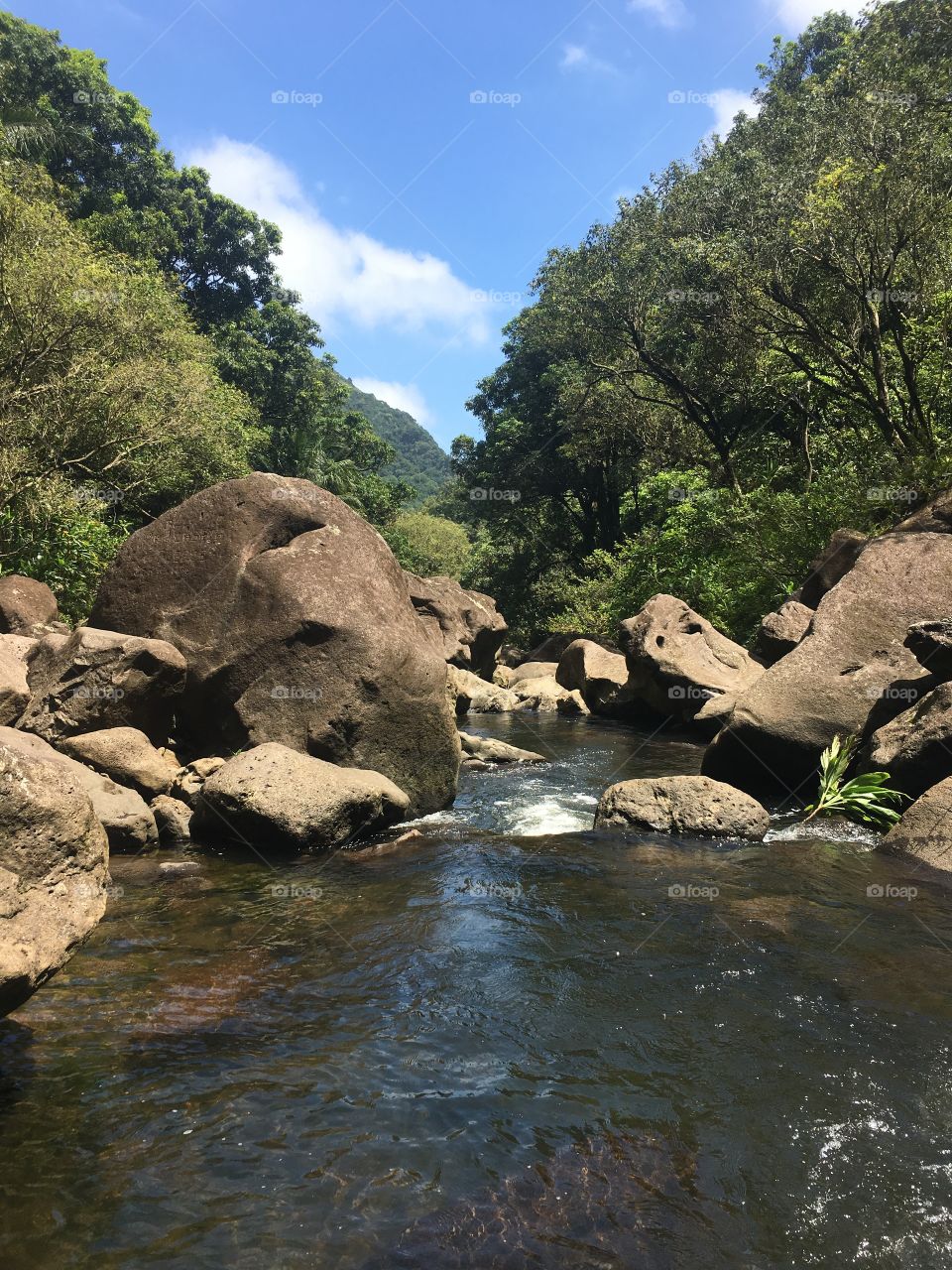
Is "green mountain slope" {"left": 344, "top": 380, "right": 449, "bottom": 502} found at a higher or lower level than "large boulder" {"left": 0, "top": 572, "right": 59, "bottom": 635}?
higher

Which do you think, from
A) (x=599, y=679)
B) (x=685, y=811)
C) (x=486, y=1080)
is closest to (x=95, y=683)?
(x=685, y=811)

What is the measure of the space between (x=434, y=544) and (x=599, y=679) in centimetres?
3641

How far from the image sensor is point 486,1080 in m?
4.54

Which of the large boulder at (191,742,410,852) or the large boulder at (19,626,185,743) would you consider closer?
the large boulder at (191,742,410,852)

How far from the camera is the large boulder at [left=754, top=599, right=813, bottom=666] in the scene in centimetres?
1534

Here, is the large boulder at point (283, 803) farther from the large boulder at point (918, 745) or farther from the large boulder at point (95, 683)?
the large boulder at point (918, 745)

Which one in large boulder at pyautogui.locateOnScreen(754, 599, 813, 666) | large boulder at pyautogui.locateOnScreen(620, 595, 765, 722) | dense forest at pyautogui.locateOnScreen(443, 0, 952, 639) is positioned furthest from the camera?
dense forest at pyautogui.locateOnScreen(443, 0, 952, 639)

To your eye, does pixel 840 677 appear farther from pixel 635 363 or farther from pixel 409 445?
pixel 409 445

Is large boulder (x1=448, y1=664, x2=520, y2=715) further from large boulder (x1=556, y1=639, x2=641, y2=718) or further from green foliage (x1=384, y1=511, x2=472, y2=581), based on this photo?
green foliage (x1=384, y1=511, x2=472, y2=581)

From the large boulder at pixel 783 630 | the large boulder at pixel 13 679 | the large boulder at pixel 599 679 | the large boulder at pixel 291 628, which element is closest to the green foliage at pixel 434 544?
the large boulder at pixel 599 679

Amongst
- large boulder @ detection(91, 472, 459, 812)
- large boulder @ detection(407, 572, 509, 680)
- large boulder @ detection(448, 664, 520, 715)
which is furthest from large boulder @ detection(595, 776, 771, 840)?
large boulder @ detection(407, 572, 509, 680)

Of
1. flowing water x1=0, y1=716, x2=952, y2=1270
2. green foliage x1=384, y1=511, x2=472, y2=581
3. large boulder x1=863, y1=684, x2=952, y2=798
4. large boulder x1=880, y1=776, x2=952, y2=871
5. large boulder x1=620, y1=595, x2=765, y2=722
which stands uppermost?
green foliage x1=384, y1=511, x2=472, y2=581

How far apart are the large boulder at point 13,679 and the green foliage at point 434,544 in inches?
1615

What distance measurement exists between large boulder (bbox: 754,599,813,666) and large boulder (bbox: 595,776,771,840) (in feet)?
19.9
